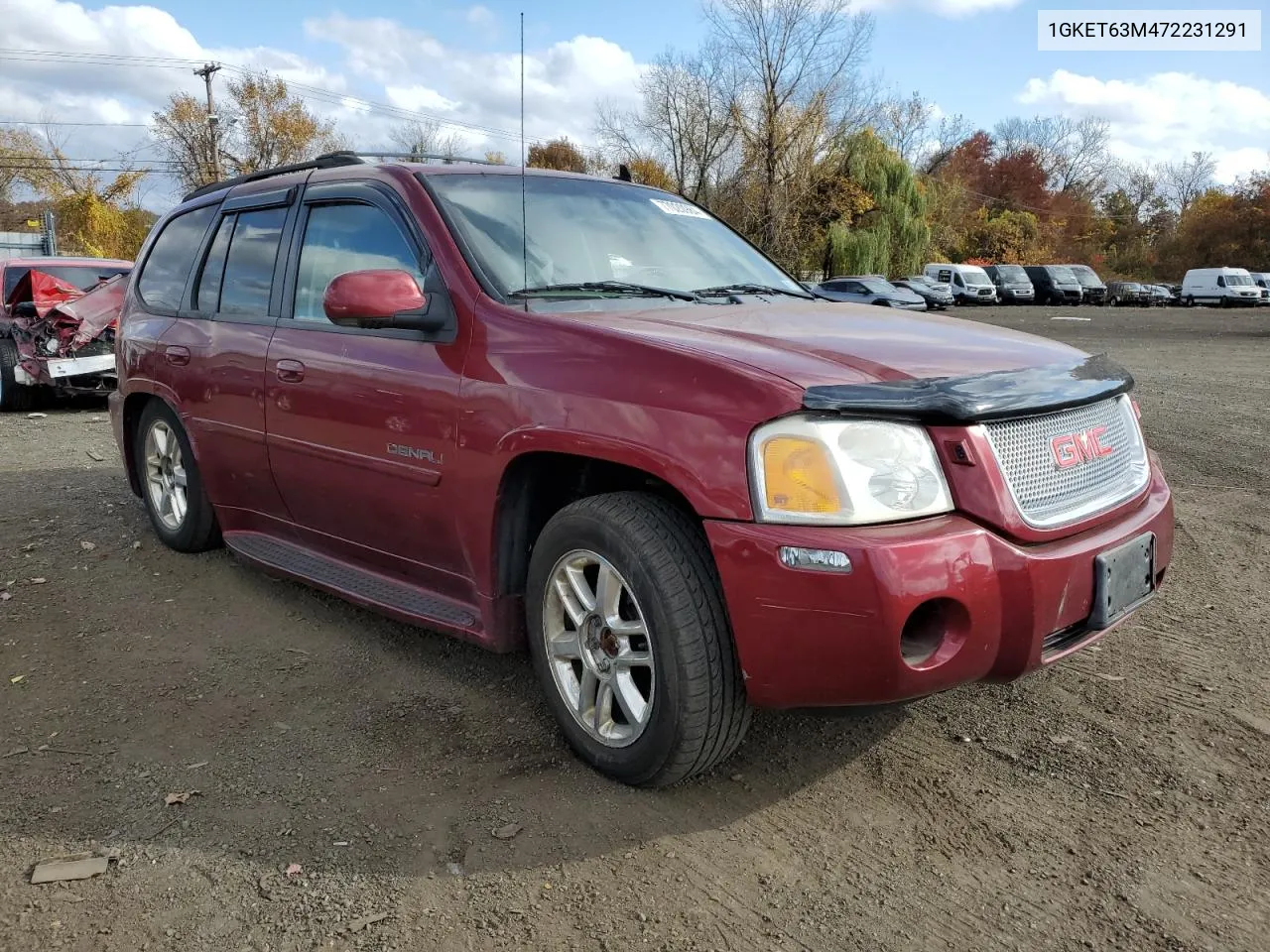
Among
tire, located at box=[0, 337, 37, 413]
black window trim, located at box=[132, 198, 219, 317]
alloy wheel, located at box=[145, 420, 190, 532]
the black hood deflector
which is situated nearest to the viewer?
the black hood deflector

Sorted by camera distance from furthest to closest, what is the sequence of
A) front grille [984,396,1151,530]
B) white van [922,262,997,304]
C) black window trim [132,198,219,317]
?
white van [922,262,997,304] → black window trim [132,198,219,317] → front grille [984,396,1151,530]

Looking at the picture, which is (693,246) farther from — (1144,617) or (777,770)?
(1144,617)

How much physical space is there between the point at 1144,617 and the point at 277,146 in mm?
56202

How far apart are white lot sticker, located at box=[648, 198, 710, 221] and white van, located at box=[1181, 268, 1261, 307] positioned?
163ft

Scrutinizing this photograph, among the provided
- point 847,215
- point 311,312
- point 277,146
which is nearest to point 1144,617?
point 311,312

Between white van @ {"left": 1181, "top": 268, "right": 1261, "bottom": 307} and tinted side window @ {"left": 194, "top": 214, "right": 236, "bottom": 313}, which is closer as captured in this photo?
tinted side window @ {"left": 194, "top": 214, "right": 236, "bottom": 313}

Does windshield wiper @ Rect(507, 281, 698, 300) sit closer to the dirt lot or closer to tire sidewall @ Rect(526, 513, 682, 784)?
tire sidewall @ Rect(526, 513, 682, 784)

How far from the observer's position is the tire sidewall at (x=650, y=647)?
8.39ft

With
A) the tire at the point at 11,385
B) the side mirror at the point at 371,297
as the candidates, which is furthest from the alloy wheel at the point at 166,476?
the tire at the point at 11,385

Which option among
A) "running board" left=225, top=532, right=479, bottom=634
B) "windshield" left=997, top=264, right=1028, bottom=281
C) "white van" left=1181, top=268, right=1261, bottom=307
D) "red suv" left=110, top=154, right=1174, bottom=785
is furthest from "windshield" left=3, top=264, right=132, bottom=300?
"white van" left=1181, top=268, right=1261, bottom=307

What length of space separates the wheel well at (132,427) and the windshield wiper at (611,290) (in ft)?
9.10

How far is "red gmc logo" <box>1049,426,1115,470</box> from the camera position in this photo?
104 inches

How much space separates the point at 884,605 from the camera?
2.26m

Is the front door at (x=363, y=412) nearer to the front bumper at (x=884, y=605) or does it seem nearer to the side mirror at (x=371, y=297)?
the side mirror at (x=371, y=297)
